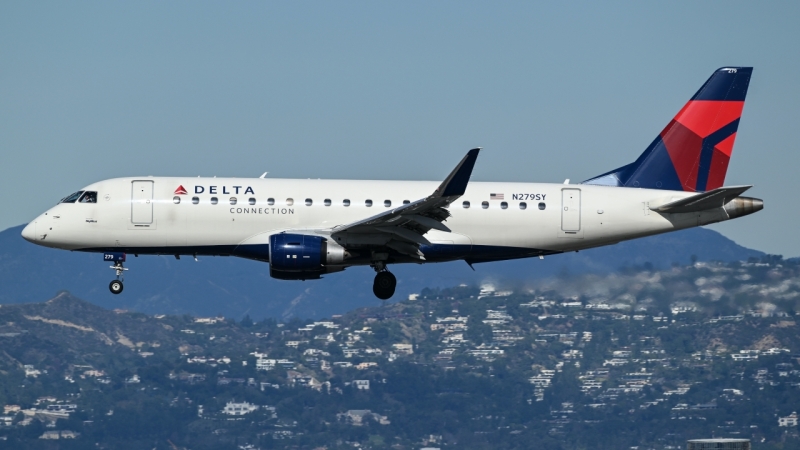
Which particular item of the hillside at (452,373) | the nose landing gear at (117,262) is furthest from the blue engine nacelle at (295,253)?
the hillside at (452,373)

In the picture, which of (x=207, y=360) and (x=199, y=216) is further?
(x=207, y=360)

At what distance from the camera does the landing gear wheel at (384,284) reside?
1623 inches

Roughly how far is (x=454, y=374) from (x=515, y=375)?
5199 millimetres

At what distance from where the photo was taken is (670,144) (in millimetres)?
44125

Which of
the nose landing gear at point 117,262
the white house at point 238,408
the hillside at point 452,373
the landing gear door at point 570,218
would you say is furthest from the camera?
the white house at point 238,408

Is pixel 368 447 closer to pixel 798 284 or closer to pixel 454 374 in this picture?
pixel 454 374

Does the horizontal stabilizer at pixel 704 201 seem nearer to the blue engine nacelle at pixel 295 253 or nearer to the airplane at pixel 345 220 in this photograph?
the airplane at pixel 345 220

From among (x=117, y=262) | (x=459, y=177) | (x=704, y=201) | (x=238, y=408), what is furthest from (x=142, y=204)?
(x=238, y=408)

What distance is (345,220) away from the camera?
40.5 meters

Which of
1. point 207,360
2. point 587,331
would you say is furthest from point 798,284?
point 207,360

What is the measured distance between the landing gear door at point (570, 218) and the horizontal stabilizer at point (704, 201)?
255cm

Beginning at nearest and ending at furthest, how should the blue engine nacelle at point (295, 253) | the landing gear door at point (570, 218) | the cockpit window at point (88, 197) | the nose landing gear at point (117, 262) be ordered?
the blue engine nacelle at point (295, 253), the cockpit window at point (88, 197), the nose landing gear at point (117, 262), the landing gear door at point (570, 218)

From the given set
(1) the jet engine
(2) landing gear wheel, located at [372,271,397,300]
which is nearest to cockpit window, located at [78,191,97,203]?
(1) the jet engine

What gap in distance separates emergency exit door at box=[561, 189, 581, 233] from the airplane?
1.3 inches
